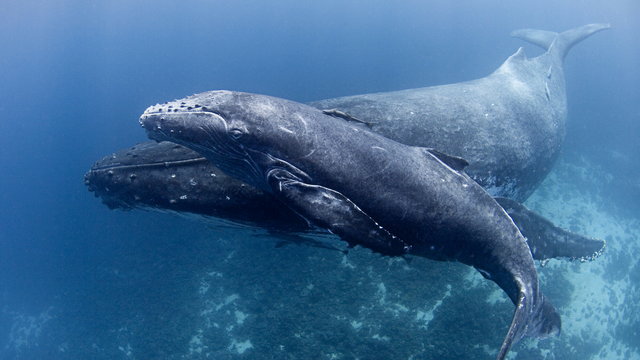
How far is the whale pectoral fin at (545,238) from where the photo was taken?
8.52m

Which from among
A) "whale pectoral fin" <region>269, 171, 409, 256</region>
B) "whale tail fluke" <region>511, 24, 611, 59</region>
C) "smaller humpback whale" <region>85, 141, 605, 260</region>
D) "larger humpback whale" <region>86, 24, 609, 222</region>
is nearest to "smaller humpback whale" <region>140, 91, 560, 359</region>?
"whale pectoral fin" <region>269, 171, 409, 256</region>

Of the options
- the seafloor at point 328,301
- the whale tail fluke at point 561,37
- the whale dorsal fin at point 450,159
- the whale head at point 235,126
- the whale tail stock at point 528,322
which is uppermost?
the whale tail fluke at point 561,37

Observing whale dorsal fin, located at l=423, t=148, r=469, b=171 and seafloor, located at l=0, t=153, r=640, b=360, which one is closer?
whale dorsal fin, located at l=423, t=148, r=469, b=171

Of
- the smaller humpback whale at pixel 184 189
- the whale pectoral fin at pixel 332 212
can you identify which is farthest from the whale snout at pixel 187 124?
the smaller humpback whale at pixel 184 189

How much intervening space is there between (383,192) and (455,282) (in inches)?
407

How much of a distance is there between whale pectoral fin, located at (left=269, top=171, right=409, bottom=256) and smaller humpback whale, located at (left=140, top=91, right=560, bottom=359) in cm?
1

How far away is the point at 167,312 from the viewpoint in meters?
17.2

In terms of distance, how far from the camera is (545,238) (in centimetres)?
888

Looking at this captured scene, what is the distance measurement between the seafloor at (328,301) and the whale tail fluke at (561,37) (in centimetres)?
683

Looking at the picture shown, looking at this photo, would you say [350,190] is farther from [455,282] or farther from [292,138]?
[455,282]

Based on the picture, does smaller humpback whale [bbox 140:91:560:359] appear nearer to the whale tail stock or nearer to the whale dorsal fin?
the whale tail stock

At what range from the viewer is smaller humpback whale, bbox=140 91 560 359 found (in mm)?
4969

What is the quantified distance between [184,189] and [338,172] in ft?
9.78

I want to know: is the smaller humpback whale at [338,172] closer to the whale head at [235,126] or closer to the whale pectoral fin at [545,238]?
the whale head at [235,126]
